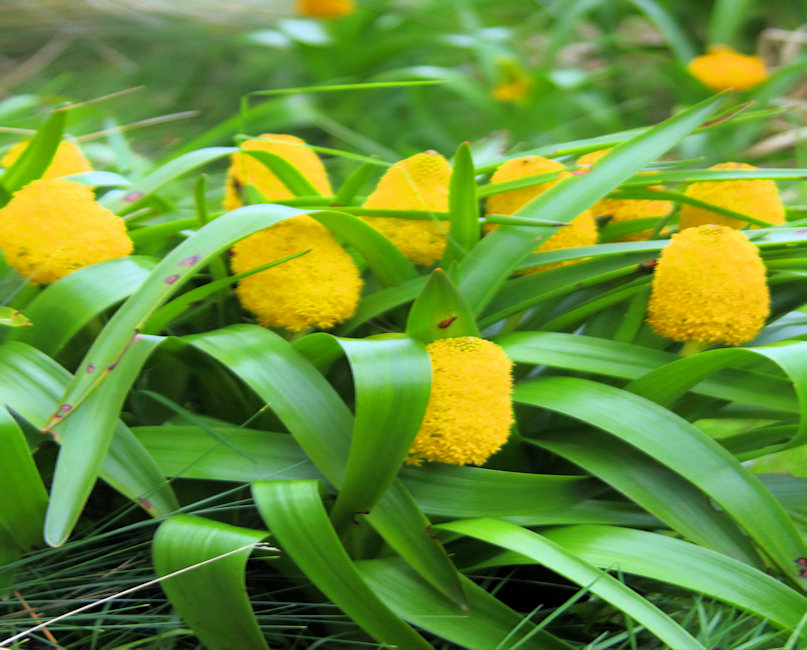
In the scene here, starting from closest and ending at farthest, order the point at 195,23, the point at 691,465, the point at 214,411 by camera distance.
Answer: the point at 691,465
the point at 214,411
the point at 195,23

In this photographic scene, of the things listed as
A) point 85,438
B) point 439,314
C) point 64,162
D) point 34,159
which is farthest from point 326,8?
→ point 85,438

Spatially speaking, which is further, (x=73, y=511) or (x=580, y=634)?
(x=580, y=634)

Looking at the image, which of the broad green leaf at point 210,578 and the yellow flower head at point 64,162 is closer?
the broad green leaf at point 210,578

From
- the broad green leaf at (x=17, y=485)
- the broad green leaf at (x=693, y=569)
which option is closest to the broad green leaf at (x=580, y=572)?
the broad green leaf at (x=693, y=569)

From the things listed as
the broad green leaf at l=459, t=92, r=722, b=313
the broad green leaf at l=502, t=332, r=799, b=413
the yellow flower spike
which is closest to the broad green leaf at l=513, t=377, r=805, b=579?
the broad green leaf at l=502, t=332, r=799, b=413

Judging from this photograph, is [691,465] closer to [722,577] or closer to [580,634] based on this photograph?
[722,577]

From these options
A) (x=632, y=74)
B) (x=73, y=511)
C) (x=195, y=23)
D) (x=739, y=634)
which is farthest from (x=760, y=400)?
(x=195, y=23)

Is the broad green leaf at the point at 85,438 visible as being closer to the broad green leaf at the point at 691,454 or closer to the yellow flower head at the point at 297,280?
the yellow flower head at the point at 297,280

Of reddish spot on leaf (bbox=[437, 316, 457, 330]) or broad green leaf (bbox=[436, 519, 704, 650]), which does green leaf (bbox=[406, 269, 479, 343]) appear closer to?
reddish spot on leaf (bbox=[437, 316, 457, 330])
